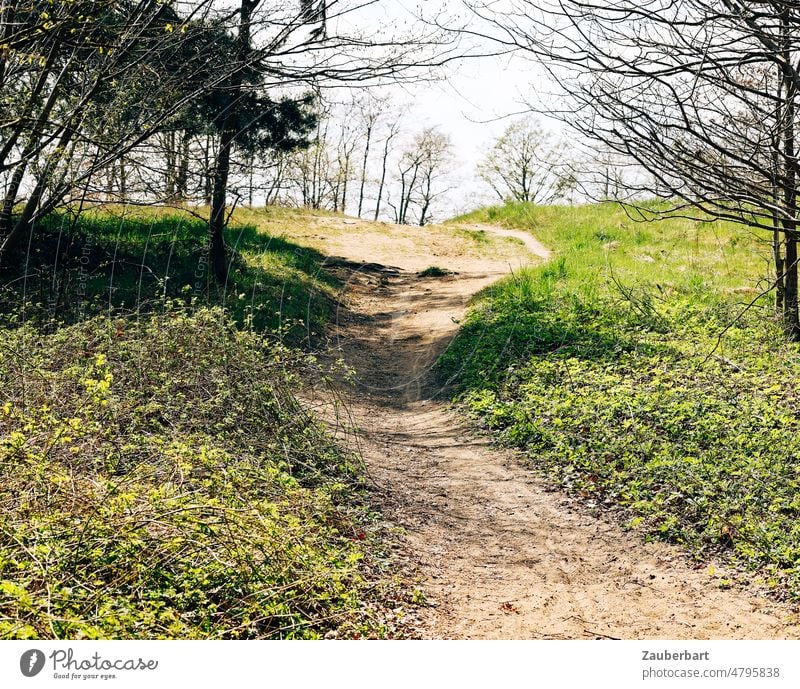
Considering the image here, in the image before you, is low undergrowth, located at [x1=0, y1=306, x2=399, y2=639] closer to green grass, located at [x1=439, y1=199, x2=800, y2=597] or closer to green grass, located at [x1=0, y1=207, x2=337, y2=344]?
green grass, located at [x1=0, y1=207, x2=337, y2=344]

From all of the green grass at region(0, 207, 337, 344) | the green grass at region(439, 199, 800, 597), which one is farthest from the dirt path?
the green grass at region(0, 207, 337, 344)

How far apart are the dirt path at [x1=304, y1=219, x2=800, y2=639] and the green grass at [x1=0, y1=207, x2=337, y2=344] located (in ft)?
Result: 6.82

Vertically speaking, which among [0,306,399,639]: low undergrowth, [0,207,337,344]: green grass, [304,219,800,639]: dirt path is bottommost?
[304,219,800,639]: dirt path

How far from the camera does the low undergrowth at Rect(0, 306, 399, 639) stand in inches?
141

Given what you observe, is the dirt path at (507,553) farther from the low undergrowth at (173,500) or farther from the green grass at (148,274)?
the green grass at (148,274)

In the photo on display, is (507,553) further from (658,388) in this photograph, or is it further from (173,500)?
(658,388)

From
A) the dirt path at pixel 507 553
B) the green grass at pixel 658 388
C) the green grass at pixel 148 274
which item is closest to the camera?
the dirt path at pixel 507 553

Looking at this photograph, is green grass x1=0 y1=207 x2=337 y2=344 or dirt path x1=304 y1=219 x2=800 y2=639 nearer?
dirt path x1=304 y1=219 x2=800 y2=639

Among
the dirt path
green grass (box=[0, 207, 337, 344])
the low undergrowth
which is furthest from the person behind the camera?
green grass (box=[0, 207, 337, 344])

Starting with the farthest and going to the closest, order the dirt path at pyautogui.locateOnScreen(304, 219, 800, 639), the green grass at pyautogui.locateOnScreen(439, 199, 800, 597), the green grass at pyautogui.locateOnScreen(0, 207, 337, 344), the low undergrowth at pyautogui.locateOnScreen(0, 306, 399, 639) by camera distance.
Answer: the green grass at pyautogui.locateOnScreen(0, 207, 337, 344) → the green grass at pyautogui.locateOnScreen(439, 199, 800, 597) → the dirt path at pyautogui.locateOnScreen(304, 219, 800, 639) → the low undergrowth at pyautogui.locateOnScreen(0, 306, 399, 639)

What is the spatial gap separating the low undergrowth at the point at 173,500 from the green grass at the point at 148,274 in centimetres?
203

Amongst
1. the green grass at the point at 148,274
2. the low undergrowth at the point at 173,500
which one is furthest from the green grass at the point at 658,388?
the green grass at the point at 148,274

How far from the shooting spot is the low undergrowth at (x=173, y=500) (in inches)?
141

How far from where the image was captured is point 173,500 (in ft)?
13.7
